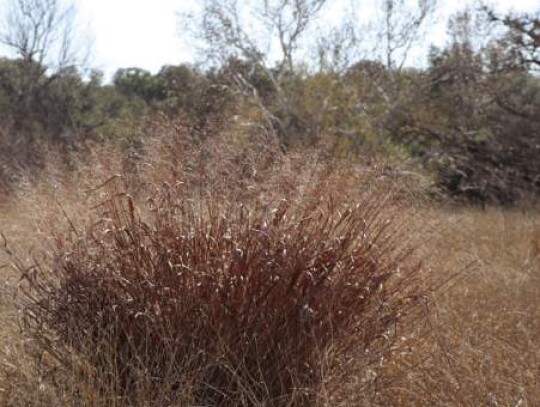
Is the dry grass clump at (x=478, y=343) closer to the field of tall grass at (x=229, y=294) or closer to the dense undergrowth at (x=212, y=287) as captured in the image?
the field of tall grass at (x=229, y=294)

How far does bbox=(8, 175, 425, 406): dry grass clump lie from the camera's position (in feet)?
10.4

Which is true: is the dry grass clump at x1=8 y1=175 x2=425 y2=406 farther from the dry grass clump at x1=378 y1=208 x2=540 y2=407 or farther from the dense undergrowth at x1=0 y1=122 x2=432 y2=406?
the dry grass clump at x1=378 y1=208 x2=540 y2=407

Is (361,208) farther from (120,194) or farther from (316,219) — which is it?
(120,194)

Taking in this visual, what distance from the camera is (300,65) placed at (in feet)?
53.5

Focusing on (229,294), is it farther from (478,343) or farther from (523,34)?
(523,34)

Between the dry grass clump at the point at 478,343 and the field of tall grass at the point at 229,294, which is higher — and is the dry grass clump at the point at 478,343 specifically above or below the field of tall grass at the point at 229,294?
below

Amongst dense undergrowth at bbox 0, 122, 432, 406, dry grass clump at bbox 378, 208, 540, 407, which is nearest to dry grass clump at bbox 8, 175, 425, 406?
dense undergrowth at bbox 0, 122, 432, 406

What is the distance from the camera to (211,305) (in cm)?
314

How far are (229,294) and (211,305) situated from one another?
89mm

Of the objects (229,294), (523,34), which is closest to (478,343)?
(229,294)

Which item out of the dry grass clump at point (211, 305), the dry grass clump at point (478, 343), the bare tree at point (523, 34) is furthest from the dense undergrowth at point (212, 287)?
the bare tree at point (523, 34)

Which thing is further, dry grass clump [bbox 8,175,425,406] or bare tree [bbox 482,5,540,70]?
bare tree [bbox 482,5,540,70]

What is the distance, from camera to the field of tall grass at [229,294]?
3.16m

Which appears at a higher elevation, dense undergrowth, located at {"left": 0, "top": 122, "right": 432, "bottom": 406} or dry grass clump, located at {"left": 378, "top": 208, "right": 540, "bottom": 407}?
→ dense undergrowth, located at {"left": 0, "top": 122, "right": 432, "bottom": 406}
